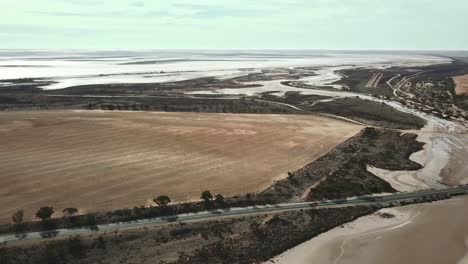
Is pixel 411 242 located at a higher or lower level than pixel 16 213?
lower

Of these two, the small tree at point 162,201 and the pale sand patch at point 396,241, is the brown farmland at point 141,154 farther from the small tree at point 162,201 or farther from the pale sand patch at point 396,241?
the pale sand patch at point 396,241

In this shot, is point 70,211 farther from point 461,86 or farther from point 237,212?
point 461,86

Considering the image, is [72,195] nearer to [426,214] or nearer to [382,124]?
[426,214]

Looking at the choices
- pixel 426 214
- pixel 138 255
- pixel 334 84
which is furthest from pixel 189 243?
pixel 334 84

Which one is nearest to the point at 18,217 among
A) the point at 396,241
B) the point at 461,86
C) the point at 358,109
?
the point at 396,241

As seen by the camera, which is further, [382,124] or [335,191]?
[382,124]

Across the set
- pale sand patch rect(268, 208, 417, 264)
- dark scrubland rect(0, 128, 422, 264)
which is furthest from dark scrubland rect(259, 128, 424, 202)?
pale sand patch rect(268, 208, 417, 264)
